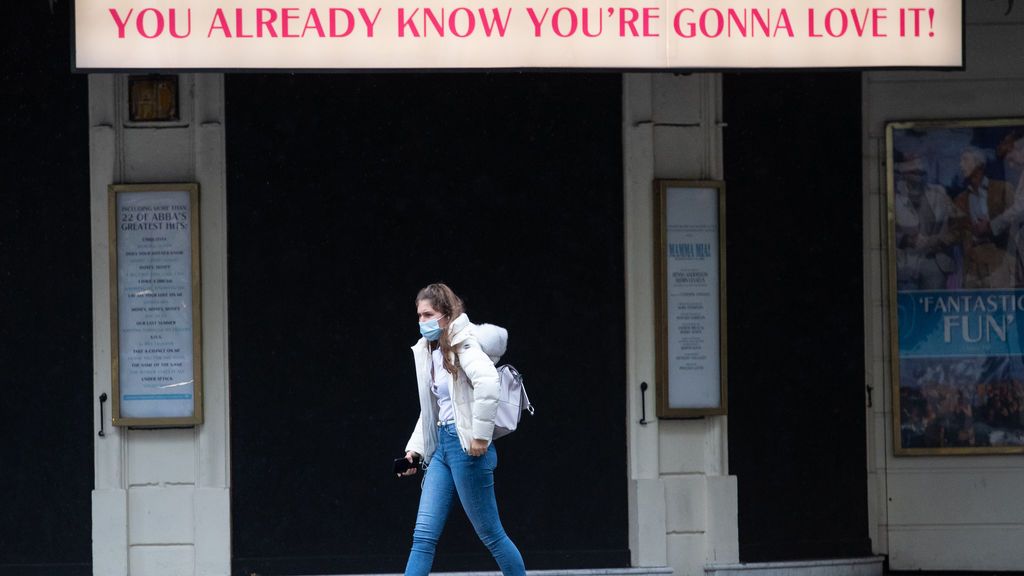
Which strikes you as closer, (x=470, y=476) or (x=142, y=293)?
(x=470, y=476)

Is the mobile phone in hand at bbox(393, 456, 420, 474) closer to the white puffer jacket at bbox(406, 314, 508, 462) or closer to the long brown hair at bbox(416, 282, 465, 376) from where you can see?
the white puffer jacket at bbox(406, 314, 508, 462)

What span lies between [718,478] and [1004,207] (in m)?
2.39

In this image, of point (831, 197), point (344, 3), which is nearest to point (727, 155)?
point (831, 197)

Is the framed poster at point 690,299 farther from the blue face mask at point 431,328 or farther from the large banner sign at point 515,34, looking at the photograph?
the blue face mask at point 431,328

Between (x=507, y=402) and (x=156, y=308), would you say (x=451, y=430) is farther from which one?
(x=156, y=308)

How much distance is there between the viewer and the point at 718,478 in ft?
30.6

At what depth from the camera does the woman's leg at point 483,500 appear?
7.72 metres

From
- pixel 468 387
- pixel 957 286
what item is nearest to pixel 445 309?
pixel 468 387

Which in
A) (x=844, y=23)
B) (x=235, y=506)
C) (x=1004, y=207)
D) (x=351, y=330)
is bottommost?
(x=235, y=506)

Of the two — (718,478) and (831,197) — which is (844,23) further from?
(718,478)

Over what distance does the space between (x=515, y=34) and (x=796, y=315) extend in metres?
2.63

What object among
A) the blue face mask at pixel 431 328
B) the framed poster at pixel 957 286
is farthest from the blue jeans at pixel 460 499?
the framed poster at pixel 957 286

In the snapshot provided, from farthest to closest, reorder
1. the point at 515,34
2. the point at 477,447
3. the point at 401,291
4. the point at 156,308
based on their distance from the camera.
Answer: the point at 401,291 → the point at 156,308 → the point at 515,34 → the point at 477,447

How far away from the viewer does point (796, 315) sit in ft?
31.1
